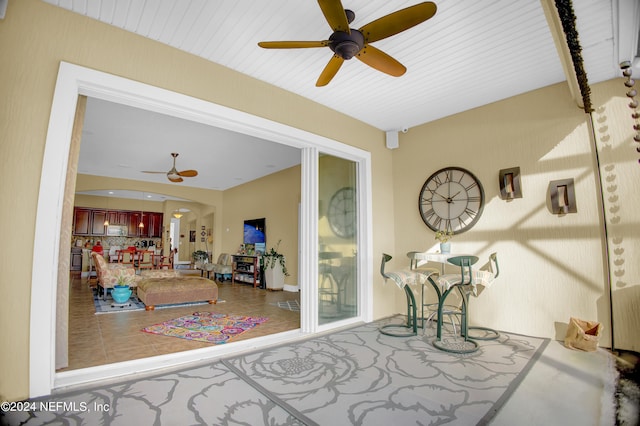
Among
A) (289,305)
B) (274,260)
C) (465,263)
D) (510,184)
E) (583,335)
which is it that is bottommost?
(289,305)

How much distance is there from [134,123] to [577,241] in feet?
20.4

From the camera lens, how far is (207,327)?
4145 millimetres

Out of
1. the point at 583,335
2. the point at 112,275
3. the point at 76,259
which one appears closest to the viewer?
the point at 583,335

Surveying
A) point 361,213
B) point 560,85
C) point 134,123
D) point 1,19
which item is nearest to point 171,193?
point 134,123

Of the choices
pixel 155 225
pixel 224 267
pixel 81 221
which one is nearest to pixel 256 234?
pixel 224 267

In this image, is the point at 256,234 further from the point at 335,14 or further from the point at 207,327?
the point at 335,14

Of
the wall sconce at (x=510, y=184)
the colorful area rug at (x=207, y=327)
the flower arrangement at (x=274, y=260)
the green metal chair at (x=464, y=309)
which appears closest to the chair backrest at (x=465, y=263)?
the green metal chair at (x=464, y=309)

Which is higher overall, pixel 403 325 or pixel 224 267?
pixel 224 267

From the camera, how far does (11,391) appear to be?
2139 millimetres

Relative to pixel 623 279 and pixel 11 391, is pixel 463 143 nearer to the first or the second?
pixel 623 279

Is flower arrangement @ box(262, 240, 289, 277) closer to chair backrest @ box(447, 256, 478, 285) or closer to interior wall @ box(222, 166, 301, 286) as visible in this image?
interior wall @ box(222, 166, 301, 286)

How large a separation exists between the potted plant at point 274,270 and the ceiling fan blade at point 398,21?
6.16 meters

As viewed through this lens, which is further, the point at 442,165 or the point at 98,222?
the point at 98,222

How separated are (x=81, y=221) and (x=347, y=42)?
41.8 ft
